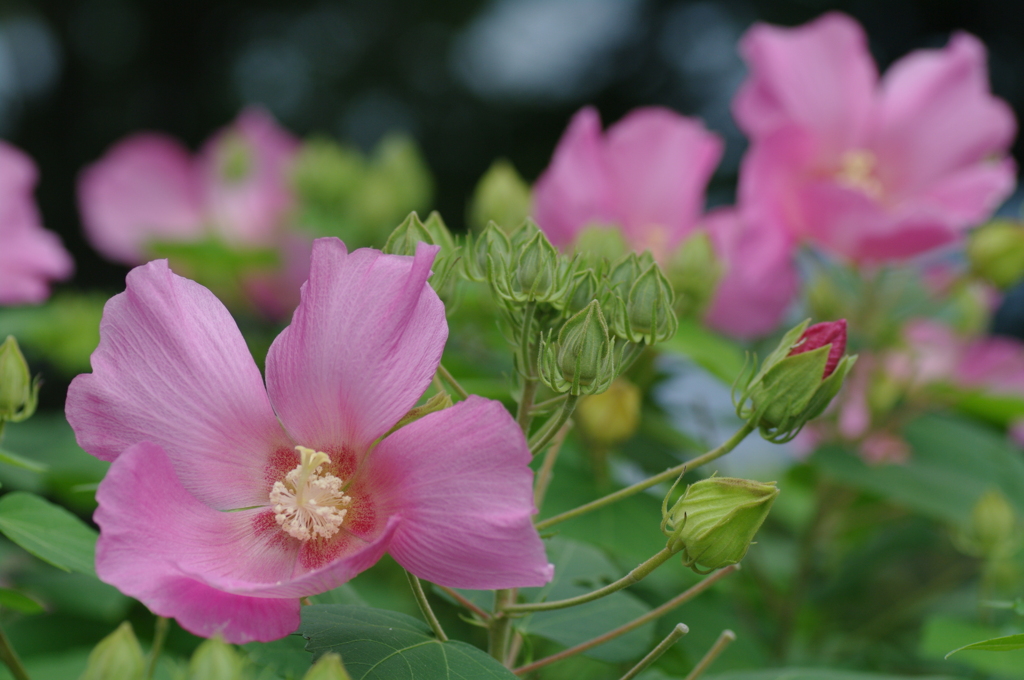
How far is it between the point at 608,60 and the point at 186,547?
4553 mm

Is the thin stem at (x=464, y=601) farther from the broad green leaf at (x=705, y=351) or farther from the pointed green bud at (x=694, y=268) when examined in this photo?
the pointed green bud at (x=694, y=268)

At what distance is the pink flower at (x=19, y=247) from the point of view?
1179 millimetres

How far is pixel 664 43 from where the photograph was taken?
15.7ft

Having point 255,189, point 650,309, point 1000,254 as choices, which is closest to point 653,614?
point 650,309

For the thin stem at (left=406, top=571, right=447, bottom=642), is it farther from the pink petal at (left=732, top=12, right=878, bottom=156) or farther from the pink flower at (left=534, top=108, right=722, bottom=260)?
the pink petal at (left=732, top=12, right=878, bottom=156)

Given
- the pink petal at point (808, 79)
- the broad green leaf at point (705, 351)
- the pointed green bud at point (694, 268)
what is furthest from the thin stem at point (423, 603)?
the pink petal at point (808, 79)

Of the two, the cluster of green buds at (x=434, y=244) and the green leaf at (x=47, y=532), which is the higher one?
the cluster of green buds at (x=434, y=244)

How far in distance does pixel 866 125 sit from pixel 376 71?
3.98 meters

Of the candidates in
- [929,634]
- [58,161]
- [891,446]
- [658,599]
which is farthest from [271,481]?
[58,161]

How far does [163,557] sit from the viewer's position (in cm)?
53

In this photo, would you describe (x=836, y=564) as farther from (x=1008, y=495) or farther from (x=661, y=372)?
(x=661, y=372)

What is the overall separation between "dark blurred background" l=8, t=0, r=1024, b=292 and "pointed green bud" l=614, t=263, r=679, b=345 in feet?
11.8

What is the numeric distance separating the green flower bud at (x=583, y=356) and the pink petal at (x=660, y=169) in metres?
0.73

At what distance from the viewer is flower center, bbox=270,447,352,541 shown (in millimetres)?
622
